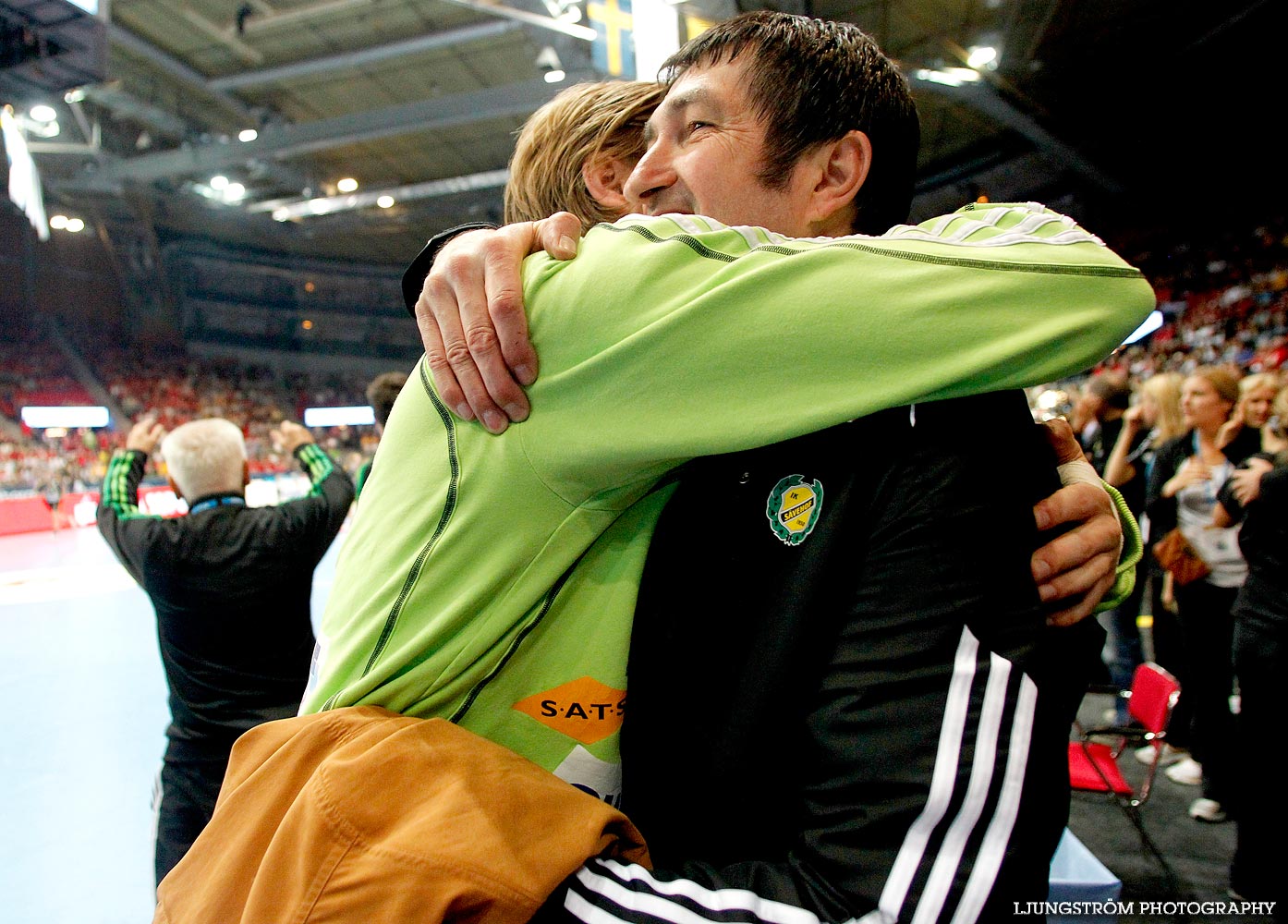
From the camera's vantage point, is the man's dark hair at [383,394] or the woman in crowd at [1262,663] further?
the man's dark hair at [383,394]

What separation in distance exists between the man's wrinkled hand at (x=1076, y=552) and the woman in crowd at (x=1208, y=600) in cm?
348

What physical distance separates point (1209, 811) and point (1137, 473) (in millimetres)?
2098

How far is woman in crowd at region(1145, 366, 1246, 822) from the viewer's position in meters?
3.50

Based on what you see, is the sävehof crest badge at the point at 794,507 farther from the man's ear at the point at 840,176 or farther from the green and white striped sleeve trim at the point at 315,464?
the green and white striped sleeve trim at the point at 315,464

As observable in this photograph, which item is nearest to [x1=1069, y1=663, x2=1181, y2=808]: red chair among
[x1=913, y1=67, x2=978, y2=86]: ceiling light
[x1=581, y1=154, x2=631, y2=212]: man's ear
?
[x1=581, y1=154, x2=631, y2=212]: man's ear

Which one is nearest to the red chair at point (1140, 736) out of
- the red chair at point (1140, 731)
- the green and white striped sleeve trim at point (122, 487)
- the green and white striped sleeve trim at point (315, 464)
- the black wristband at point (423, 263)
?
the red chair at point (1140, 731)

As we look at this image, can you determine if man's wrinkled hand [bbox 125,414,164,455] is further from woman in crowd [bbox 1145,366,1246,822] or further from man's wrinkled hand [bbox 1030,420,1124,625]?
woman in crowd [bbox 1145,366,1246,822]

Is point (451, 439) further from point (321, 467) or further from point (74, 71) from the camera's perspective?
point (74, 71)

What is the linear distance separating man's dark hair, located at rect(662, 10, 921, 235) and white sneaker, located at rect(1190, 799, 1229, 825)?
373cm

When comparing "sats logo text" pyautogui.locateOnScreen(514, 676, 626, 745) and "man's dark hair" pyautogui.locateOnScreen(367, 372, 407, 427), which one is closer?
"sats logo text" pyautogui.locateOnScreen(514, 676, 626, 745)

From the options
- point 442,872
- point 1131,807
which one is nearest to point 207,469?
point 442,872

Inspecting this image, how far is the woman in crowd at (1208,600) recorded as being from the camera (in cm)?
350

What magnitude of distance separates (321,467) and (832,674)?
9.36ft

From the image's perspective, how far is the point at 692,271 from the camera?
67cm
